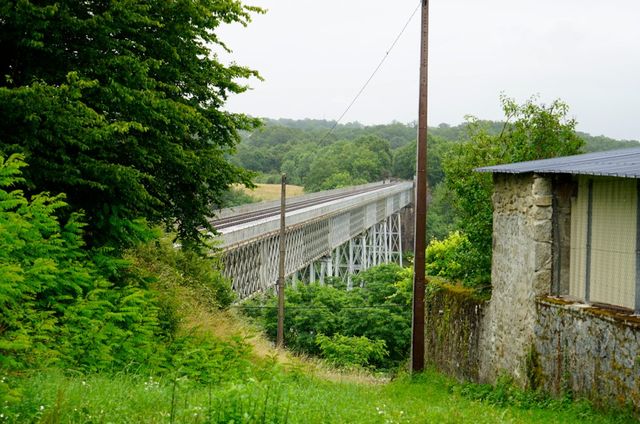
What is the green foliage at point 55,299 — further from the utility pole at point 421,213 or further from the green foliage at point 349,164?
the green foliage at point 349,164

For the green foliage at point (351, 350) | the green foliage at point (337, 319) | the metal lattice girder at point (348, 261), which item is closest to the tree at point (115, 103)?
the green foliage at point (351, 350)

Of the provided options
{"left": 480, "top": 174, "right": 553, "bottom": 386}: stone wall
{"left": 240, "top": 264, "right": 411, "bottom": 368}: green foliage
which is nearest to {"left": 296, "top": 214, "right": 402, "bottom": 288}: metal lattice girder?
{"left": 240, "top": 264, "right": 411, "bottom": 368}: green foliage

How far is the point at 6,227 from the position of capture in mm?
6934

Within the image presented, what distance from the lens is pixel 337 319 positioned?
29625mm

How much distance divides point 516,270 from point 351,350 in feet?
47.4

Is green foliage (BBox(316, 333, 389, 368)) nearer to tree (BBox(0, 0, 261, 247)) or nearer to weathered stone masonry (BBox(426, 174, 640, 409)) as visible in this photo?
weathered stone masonry (BBox(426, 174, 640, 409))

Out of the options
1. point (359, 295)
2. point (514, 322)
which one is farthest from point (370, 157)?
point (514, 322)

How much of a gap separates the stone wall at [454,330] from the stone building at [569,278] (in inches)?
32.2

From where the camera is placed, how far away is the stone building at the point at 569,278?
841 centimetres

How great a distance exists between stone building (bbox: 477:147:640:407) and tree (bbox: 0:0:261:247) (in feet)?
16.3

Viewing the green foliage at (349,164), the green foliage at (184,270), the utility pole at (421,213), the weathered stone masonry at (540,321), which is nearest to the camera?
the weathered stone masonry at (540,321)

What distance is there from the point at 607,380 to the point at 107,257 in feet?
20.8

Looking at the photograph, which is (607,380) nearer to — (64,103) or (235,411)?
(235,411)

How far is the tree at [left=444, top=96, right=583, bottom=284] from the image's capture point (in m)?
15.3
